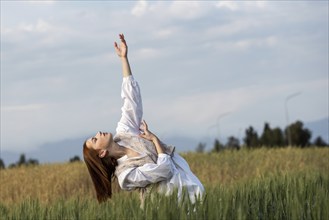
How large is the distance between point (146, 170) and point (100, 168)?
371 millimetres

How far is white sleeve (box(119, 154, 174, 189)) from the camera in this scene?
4.90 meters

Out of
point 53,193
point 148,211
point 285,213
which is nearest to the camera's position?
point 148,211

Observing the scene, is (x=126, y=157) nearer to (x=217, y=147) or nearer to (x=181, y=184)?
(x=181, y=184)

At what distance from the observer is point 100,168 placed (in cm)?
511

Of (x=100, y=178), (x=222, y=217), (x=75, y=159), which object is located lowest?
(x=222, y=217)

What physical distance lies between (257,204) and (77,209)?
1.18 metres

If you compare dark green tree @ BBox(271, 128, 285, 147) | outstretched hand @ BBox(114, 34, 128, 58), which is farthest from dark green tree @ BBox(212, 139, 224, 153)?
outstretched hand @ BBox(114, 34, 128, 58)

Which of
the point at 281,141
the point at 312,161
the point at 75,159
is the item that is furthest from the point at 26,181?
the point at 281,141

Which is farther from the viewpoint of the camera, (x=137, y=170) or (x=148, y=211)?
(x=137, y=170)

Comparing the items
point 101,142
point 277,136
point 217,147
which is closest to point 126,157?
point 101,142

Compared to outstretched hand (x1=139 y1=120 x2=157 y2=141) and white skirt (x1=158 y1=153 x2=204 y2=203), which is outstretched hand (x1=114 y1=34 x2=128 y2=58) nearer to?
outstretched hand (x1=139 y1=120 x2=157 y2=141)

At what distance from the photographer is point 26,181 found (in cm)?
1170

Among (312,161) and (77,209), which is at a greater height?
(312,161)

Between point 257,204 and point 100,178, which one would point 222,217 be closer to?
point 257,204
